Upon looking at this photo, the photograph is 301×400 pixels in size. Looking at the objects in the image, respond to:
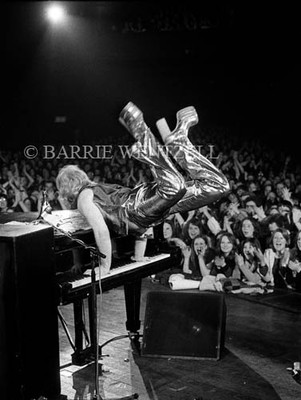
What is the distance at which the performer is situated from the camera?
13.2 feet

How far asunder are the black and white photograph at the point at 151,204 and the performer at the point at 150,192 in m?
0.01

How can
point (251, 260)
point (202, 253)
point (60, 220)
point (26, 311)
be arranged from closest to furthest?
point (26, 311)
point (60, 220)
point (251, 260)
point (202, 253)

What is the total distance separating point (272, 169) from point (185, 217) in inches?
106

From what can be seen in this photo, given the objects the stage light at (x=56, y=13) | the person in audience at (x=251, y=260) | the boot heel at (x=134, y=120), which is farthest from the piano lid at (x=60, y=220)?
the stage light at (x=56, y=13)

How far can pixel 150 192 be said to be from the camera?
438cm

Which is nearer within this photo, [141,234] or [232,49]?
[141,234]

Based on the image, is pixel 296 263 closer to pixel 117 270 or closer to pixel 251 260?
pixel 251 260

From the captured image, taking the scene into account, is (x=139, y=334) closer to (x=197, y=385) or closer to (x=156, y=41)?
(x=197, y=385)

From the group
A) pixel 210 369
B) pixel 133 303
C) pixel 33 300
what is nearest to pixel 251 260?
pixel 133 303

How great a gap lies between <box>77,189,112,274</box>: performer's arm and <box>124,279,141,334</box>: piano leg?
830 mm

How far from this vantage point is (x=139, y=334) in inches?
199

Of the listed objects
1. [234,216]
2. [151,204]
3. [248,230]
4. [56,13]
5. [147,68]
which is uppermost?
[56,13]

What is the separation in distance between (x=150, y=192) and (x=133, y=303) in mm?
1180

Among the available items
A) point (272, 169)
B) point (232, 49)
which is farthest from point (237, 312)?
point (232, 49)
